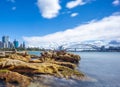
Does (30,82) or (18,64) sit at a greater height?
(18,64)

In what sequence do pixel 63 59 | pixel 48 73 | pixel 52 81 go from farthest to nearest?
1. pixel 63 59
2. pixel 48 73
3. pixel 52 81

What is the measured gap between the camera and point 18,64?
119 ft

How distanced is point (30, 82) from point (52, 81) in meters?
3.92

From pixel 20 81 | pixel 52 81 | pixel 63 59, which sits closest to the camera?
pixel 20 81

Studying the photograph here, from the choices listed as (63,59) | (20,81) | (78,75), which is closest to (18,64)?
(20,81)

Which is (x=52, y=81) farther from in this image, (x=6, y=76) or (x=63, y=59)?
(x=63, y=59)

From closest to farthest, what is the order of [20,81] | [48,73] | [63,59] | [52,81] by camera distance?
[20,81], [52,81], [48,73], [63,59]

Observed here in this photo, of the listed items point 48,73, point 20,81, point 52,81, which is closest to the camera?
point 20,81

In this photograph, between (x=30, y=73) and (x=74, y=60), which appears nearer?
(x=30, y=73)

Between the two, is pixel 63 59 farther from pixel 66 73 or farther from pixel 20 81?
pixel 20 81

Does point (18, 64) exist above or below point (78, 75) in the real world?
above

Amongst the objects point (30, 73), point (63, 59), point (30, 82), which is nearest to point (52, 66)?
point (30, 73)

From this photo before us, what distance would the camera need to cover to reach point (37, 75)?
3669cm

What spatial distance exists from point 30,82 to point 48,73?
6433 mm
